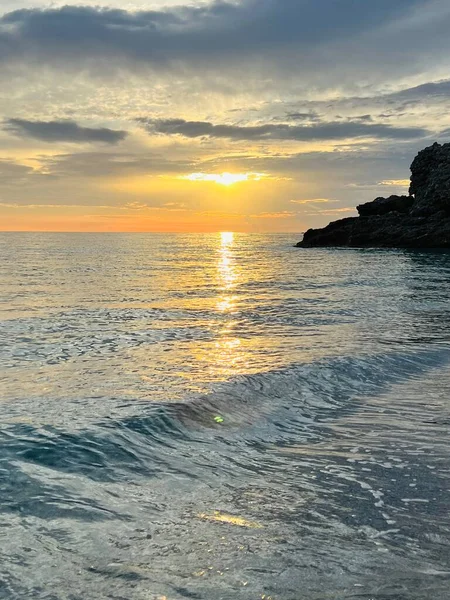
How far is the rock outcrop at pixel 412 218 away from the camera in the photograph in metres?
86.1

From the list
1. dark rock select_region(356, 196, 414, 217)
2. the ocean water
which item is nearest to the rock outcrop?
dark rock select_region(356, 196, 414, 217)

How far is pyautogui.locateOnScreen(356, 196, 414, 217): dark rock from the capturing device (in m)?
103

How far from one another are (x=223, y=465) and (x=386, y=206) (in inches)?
4099

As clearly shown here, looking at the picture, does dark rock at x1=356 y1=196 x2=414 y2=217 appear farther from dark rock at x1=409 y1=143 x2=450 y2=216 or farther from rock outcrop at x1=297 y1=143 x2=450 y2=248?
dark rock at x1=409 y1=143 x2=450 y2=216

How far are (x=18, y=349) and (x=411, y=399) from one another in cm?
1016

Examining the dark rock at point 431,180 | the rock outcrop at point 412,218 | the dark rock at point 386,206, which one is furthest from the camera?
the dark rock at point 386,206

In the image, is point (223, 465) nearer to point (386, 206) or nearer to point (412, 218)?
point (412, 218)

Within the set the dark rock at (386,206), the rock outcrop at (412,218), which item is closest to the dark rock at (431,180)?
the rock outcrop at (412,218)

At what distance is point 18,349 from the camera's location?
1422cm

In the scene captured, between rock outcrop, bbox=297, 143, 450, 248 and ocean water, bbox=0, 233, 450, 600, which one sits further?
rock outcrop, bbox=297, 143, 450, 248

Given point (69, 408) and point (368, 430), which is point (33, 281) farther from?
point (368, 430)

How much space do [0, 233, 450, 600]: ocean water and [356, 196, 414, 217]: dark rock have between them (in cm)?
9131

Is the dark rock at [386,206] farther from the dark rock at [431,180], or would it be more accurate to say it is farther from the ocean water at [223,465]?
the ocean water at [223,465]

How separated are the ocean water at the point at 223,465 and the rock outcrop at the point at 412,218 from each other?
244 ft
